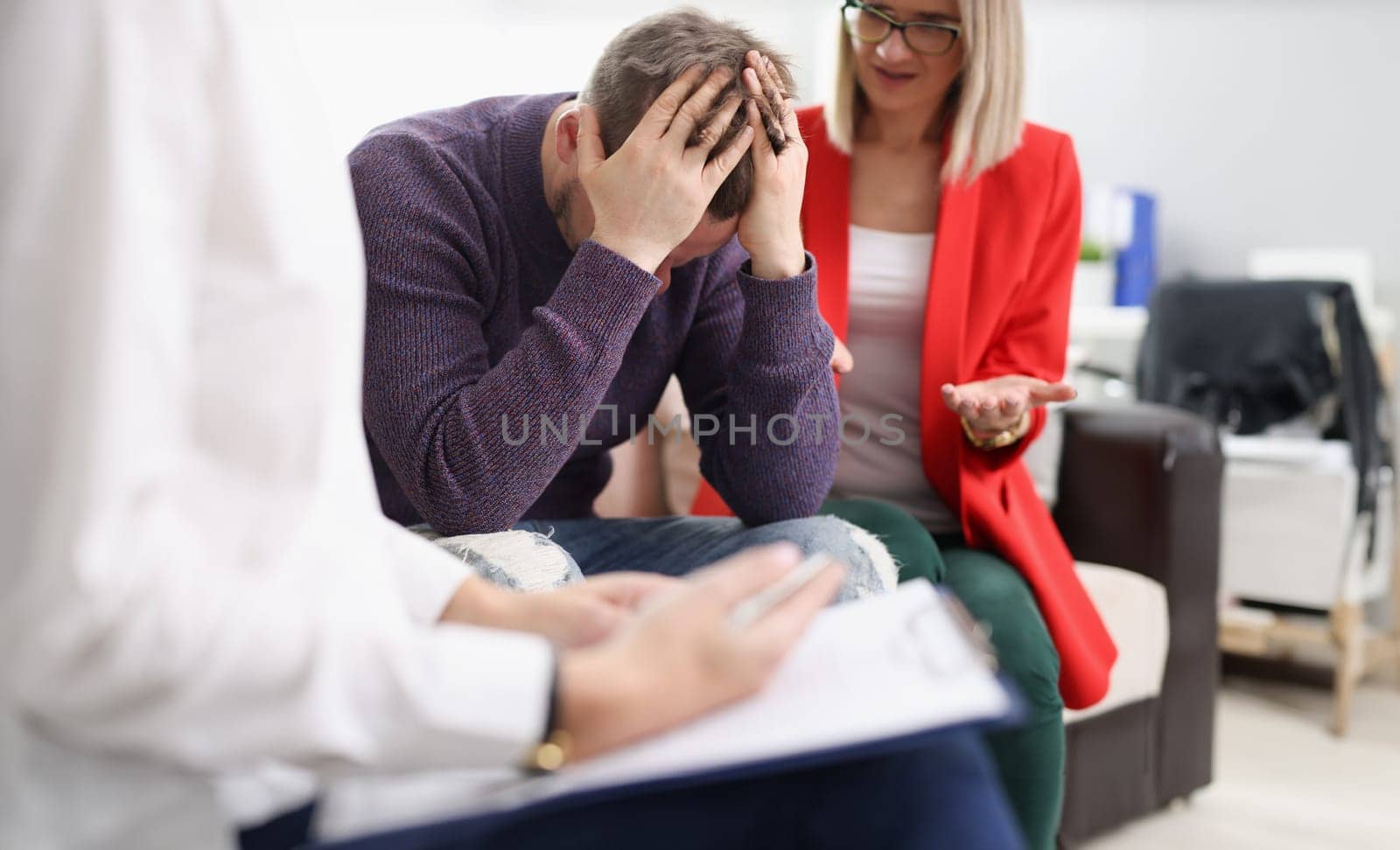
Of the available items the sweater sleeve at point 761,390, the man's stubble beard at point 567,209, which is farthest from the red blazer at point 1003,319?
the man's stubble beard at point 567,209

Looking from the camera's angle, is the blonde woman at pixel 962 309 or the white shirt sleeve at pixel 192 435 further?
the blonde woman at pixel 962 309

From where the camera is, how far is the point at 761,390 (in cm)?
98

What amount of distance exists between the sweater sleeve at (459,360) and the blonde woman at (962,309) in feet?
1.08

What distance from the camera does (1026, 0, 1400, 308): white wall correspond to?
266 cm

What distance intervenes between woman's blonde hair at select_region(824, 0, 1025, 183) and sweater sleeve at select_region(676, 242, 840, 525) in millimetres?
229

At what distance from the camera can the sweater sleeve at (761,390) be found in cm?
95

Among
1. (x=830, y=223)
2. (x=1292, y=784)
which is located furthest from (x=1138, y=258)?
(x=830, y=223)

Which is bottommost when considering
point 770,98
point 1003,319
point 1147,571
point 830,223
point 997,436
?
point 1147,571

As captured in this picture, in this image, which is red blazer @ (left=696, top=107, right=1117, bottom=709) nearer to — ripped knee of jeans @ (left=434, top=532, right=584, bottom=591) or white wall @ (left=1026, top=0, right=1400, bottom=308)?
ripped knee of jeans @ (left=434, top=532, right=584, bottom=591)

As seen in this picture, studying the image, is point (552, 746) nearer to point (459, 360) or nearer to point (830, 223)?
point (459, 360)

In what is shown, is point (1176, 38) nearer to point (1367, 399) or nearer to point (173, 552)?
point (1367, 399)

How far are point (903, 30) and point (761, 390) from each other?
42 cm

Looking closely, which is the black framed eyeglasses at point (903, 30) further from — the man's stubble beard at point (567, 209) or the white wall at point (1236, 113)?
the white wall at point (1236, 113)

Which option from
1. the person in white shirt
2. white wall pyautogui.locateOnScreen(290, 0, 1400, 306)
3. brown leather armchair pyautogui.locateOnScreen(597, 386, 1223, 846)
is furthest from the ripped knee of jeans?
white wall pyautogui.locateOnScreen(290, 0, 1400, 306)
